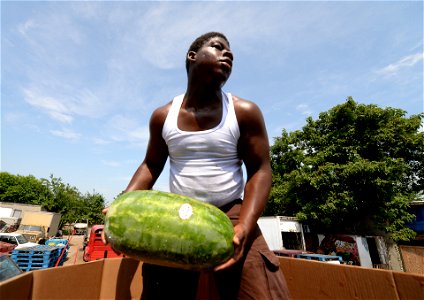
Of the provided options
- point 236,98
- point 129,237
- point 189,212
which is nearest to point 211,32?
point 236,98

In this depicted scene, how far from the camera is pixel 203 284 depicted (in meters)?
1.79

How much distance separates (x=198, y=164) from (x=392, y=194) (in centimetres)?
1865

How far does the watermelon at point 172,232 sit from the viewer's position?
1014 mm

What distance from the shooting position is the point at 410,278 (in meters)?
1.47

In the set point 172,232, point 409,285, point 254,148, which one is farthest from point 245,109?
point 409,285

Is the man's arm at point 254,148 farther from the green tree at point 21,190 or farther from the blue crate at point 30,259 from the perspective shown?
the green tree at point 21,190

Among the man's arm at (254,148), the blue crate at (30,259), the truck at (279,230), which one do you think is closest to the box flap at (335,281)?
the man's arm at (254,148)

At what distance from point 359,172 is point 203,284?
54.6 feet

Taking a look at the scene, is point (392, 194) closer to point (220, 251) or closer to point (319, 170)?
point (319, 170)

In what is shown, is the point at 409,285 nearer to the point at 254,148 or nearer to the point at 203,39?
the point at 254,148

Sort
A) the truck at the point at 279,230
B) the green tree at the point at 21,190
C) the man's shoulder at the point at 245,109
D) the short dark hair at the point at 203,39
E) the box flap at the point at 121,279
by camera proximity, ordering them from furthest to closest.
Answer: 1. the green tree at the point at 21,190
2. the truck at the point at 279,230
3. the box flap at the point at 121,279
4. the short dark hair at the point at 203,39
5. the man's shoulder at the point at 245,109

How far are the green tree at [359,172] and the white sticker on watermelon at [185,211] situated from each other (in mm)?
16630

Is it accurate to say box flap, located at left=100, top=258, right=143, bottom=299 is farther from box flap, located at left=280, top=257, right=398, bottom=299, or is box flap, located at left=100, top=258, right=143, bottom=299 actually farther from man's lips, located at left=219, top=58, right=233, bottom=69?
man's lips, located at left=219, top=58, right=233, bottom=69

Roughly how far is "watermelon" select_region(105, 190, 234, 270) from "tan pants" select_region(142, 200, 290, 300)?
295mm
